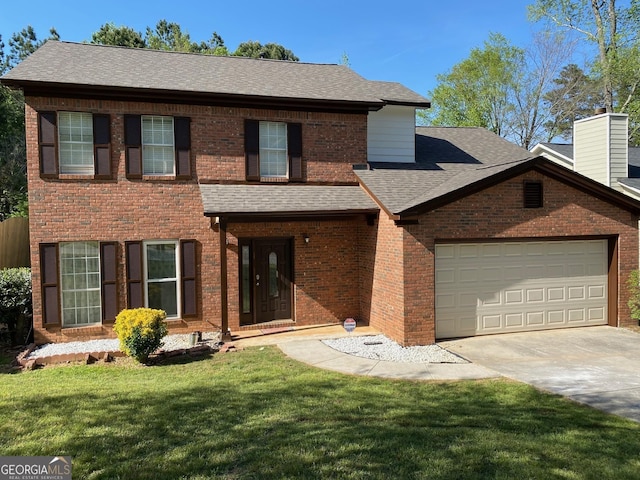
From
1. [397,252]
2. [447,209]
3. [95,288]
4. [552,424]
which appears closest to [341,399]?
[552,424]

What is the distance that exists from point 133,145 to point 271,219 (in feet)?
12.2

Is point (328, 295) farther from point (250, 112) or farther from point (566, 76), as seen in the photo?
point (566, 76)

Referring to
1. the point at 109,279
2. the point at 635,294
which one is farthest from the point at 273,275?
the point at 635,294

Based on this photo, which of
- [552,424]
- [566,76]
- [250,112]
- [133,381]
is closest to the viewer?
[552,424]

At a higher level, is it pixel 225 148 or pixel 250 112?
pixel 250 112

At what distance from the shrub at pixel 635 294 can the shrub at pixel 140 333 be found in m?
11.1

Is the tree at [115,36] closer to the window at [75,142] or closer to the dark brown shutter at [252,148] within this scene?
the window at [75,142]

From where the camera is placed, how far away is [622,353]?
30.8ft

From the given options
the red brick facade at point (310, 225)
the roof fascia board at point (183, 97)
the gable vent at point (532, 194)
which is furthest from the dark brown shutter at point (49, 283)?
the gable vent at point (532, 194)

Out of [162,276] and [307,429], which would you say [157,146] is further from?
[307,429]

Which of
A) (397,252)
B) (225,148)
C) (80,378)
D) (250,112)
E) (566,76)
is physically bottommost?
(80,378)

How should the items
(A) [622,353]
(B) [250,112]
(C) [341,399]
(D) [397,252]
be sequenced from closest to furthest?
(C) [341,399], (A) [622,353], (D) [397,252], (B) [250,112]

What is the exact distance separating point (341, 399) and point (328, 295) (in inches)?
228

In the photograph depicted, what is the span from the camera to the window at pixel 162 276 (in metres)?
11.4
